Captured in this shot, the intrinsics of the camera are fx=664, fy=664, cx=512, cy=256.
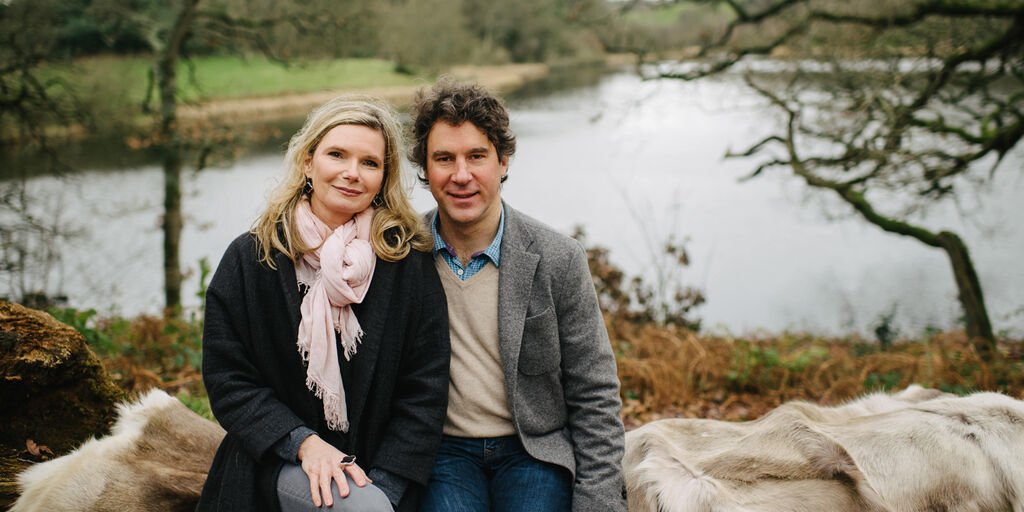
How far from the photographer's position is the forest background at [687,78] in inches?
201

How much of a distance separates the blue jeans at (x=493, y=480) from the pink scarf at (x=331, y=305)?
1.33ft

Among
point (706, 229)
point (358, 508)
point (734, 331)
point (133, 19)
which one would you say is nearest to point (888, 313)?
point (734, 331)

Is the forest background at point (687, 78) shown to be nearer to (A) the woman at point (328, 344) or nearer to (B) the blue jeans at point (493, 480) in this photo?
(A) the woman at point (328, 344)

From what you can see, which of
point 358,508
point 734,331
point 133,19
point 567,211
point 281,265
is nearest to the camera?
point 358,508

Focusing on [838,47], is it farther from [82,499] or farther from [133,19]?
[133,19]

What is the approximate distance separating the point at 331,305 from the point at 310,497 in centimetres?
62

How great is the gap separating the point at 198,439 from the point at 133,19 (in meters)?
7.33

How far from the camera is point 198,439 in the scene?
2.68m

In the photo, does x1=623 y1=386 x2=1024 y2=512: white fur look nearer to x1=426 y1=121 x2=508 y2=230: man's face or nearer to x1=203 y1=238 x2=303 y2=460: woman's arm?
x1=426 y1=121 x2=508 y2=230: man's face

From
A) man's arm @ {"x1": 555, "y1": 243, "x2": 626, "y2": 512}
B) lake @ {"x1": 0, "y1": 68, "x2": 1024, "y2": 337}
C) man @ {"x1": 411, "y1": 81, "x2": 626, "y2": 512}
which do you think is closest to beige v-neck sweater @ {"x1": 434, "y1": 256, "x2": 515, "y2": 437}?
man @ {"x1": 411, "y1": 81, "x2": 626, "y2": 512}

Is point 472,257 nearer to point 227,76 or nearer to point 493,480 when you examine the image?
point 493,480

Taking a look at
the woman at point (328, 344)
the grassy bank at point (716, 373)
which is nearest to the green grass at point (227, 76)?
the woman at point (328, 344)

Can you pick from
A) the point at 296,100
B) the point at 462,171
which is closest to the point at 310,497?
the point at 462,171

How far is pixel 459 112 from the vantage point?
2.41 meters
